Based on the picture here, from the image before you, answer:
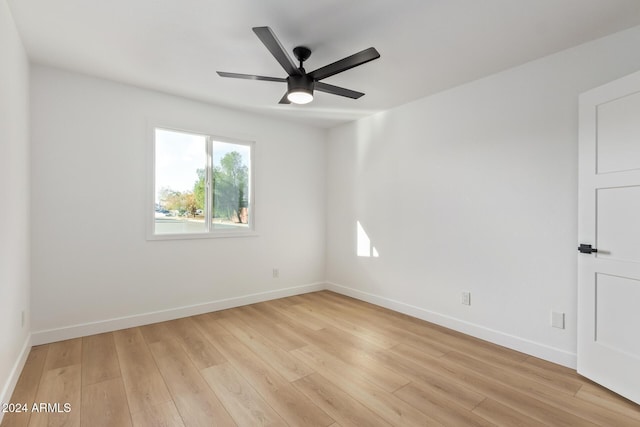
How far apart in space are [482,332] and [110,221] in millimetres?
3888

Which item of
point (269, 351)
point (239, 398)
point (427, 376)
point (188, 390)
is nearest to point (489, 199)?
point (427, 376)

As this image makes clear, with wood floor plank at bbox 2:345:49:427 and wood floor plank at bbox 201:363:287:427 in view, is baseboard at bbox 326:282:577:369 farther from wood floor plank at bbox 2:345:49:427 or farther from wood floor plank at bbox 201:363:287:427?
wood floor plank at bbox 2:345:49:427

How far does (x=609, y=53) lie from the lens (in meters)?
2.28

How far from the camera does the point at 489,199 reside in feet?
9.65

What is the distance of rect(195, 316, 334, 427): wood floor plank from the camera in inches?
72.1

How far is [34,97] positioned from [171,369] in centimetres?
271

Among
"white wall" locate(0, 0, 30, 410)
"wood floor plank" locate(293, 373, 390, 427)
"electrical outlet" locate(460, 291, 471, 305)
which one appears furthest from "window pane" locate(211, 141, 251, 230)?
"electrical outlet" locate(460, 291, 471, 305)

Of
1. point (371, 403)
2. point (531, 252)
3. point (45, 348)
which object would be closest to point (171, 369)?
point (45, 348)

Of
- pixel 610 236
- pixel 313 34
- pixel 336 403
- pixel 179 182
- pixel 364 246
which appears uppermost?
pixel 313 34

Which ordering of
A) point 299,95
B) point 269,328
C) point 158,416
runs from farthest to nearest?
point 269,328, point 299,95, point 158,416

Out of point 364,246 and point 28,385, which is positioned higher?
point 364,246

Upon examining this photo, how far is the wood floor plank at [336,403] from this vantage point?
1799 millimetres

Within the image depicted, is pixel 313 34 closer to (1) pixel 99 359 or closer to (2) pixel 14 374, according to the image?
(1) pixel 99 359

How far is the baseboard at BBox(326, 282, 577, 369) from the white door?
0.20m
